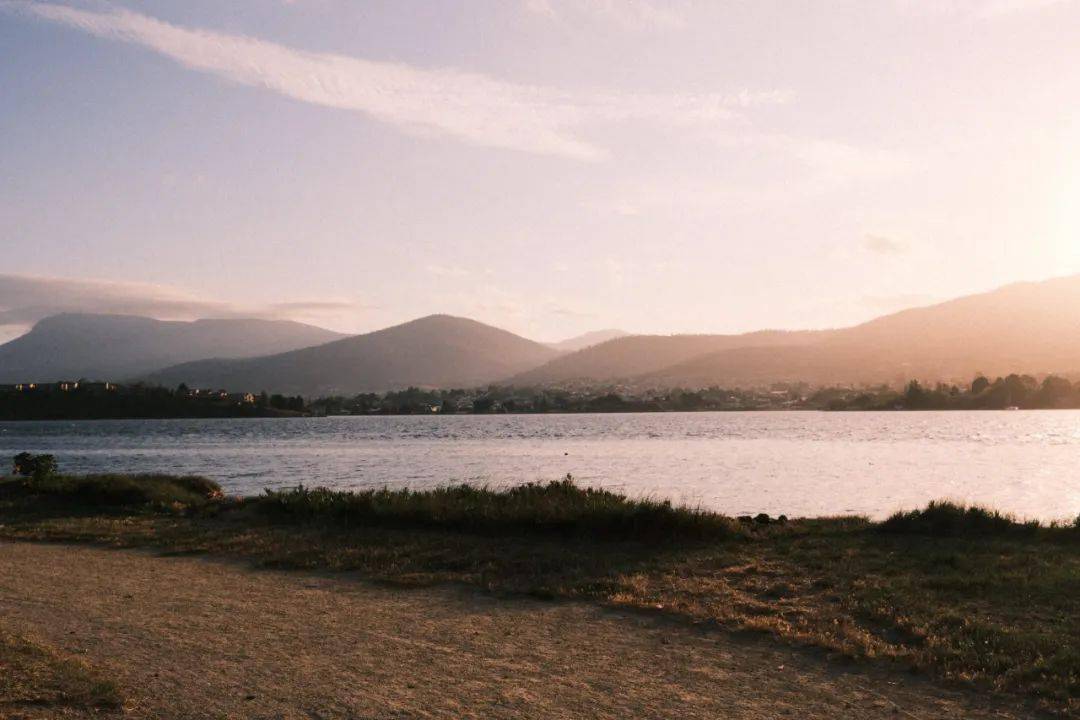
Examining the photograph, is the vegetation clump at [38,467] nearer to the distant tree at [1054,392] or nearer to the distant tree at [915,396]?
the distant tree at [915,396]

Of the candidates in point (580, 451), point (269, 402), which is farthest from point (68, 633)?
point (269, 402)

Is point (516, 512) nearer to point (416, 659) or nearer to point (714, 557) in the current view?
point (714, 557)

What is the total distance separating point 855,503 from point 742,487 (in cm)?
598

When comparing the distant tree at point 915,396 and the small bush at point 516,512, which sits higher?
the distant tree at point 915,396

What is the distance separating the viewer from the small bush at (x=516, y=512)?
17297 millimetres

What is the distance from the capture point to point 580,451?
63125 mm

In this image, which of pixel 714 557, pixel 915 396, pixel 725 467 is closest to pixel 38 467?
pixel 714 557

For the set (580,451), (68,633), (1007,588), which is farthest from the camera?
(580,451)

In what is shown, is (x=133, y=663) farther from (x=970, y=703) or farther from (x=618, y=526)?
(x=618, y=526)

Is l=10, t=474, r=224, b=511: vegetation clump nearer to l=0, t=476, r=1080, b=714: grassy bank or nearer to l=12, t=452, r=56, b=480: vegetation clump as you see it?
l=12, t=452, r=56, b=480: vegetation clump

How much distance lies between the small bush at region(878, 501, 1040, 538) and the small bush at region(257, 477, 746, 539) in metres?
3.34

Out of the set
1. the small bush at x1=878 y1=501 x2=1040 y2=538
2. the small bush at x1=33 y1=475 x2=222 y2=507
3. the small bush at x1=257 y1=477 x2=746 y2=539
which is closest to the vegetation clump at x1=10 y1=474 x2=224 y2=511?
the small bush at x1=33 y1=475 x2=222 y2=507

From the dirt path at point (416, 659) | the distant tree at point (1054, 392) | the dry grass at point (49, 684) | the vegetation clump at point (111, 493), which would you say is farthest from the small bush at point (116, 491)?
the distant tree at point (1054, 392)

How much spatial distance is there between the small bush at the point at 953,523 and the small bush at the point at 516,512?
334 cm
